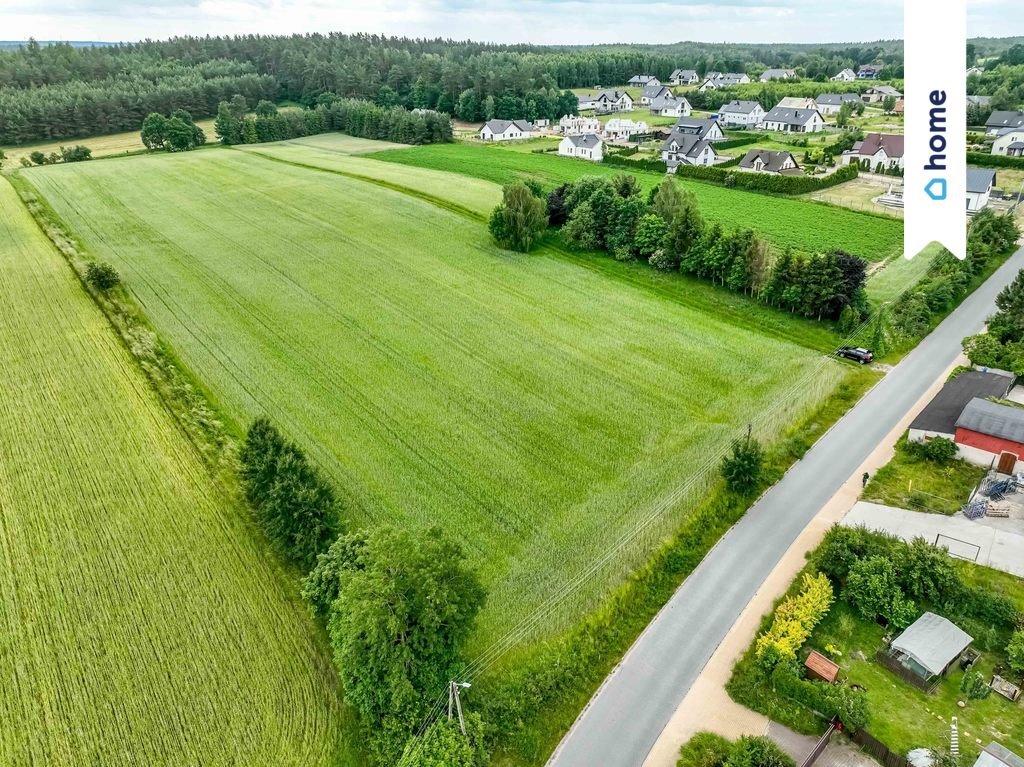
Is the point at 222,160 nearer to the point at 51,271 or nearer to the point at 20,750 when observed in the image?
the point at 51,271

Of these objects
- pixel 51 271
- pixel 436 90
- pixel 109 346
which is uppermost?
pixel 436 90

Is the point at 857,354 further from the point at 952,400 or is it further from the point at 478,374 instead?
the point at 478,374

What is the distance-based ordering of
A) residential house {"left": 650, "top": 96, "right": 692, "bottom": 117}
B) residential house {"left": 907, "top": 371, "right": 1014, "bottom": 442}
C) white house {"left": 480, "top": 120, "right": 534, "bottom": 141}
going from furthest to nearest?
residential house {"left": 650, "top": 96, "right": 692, "bottom": 117} < white house {"left": 480, "top": 120, "right": 534, "bottom": 141} < residential house {"left": 907, "top": 371, "right": 1014, "bottom": 442}

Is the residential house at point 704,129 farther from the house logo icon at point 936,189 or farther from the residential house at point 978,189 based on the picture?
the house logo icon at point 936,189

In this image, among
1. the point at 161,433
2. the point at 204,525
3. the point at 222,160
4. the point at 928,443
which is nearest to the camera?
the point at 204,525

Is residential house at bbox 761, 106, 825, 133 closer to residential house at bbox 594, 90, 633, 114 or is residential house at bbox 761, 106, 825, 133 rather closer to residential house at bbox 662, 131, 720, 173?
residential house at bbox 662, 131, 720, 173

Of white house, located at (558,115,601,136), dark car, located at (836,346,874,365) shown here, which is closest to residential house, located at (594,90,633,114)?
white house, located at (558,115,601,136)

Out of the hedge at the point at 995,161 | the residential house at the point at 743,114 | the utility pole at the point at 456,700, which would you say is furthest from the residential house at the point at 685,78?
the utility pole at the point at 456,700

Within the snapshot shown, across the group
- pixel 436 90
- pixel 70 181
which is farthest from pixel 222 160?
A: pixel 436 90
